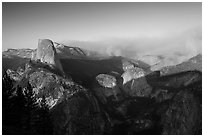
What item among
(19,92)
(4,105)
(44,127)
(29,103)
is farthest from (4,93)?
(44,127)

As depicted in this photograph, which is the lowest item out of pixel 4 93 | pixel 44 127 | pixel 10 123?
pixel 44 127

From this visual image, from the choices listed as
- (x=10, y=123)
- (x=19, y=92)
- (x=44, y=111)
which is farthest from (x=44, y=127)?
(x=10, y=123)

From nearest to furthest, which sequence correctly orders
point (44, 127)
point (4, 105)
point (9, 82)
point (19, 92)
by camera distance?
point (4, 105)
point (9, 82)
point (19, 92)
point (44, 127)

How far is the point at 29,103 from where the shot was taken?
5546 inches

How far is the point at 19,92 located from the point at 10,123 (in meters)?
17.8

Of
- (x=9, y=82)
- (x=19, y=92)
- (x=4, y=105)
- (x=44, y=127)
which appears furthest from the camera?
(x=44, y=127)

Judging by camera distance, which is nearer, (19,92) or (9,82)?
(9,82)

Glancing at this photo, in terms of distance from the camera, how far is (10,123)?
117 metres

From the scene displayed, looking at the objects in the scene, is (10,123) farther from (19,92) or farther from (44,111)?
(44,111)

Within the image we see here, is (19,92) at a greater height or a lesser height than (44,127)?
greater

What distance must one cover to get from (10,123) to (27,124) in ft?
45.4

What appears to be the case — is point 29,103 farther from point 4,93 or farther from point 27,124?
point 4,93

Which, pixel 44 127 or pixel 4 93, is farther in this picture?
pixel 44 127

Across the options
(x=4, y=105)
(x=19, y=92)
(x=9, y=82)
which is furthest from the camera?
(x=19, y=92)
